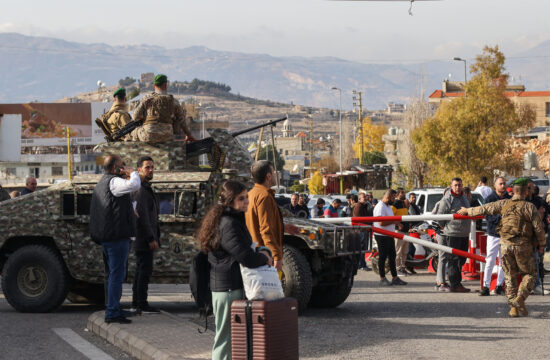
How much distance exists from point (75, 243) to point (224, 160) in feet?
8.17

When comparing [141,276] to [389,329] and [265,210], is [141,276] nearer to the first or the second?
[265,210]

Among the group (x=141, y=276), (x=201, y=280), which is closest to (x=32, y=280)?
(x=141, y=276)

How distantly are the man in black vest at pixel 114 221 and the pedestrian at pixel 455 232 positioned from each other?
6.49m

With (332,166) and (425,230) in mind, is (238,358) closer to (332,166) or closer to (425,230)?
(425,230)

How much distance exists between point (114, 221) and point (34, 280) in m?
2.62

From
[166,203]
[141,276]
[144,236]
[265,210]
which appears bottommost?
[141,276]

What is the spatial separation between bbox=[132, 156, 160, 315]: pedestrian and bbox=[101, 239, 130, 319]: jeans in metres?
0.60

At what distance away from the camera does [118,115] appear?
14.1 metres

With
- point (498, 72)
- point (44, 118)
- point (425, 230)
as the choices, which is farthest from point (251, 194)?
point (44, 118)

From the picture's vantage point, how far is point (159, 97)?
13.4 metres

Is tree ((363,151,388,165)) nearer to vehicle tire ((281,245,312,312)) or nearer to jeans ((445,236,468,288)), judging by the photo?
jeans ((445,236,468,288))

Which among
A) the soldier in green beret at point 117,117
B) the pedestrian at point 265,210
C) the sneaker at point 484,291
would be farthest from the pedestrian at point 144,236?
the sneaker at point 484,291

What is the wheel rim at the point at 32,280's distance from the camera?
12.3 meters

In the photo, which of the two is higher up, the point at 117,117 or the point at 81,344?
the point at 117,117
